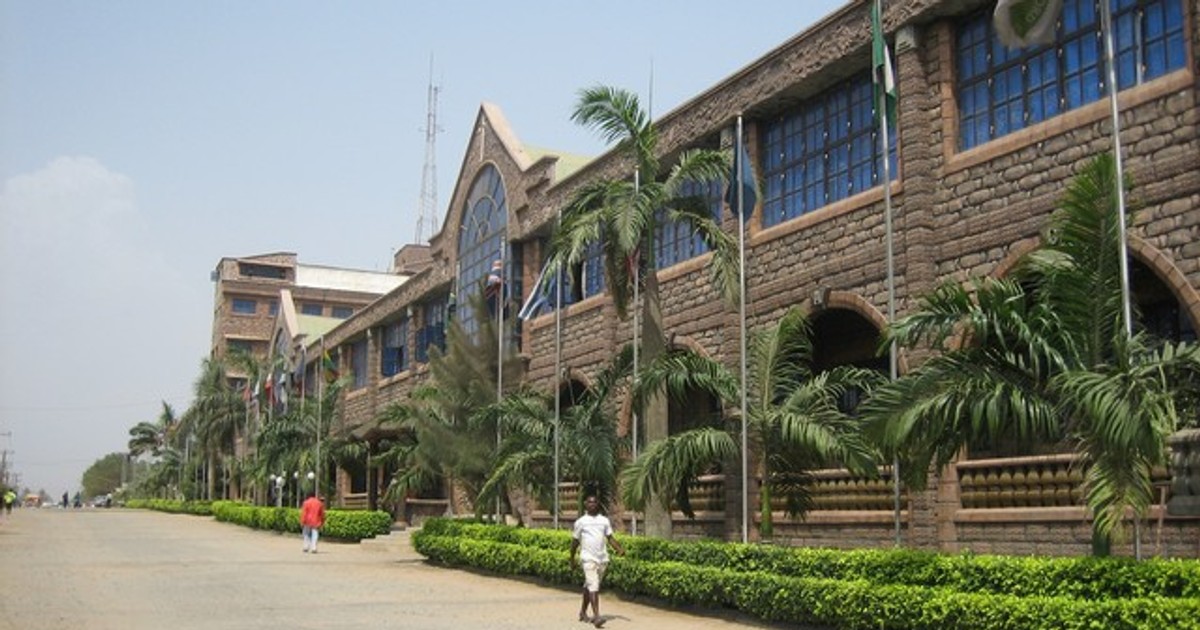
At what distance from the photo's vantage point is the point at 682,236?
1055 inches

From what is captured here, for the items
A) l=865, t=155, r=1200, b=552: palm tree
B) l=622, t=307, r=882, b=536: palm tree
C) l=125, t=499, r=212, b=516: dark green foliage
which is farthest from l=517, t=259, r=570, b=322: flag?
l=125, t=499, r=212, b=516: dark green foliage

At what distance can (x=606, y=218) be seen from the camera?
64.8 ft

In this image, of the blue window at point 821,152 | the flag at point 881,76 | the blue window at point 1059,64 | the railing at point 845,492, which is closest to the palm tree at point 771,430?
the railing at point 845,492

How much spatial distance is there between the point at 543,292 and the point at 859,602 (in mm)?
12081

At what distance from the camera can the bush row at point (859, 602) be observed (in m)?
10.7

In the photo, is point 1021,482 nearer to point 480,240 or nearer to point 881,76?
point 881,76

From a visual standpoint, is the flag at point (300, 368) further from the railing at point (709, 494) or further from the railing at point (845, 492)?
the railing at point (845, 492)

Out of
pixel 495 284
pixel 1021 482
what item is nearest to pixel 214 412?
pixel 495 284

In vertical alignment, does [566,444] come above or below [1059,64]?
Answer: below

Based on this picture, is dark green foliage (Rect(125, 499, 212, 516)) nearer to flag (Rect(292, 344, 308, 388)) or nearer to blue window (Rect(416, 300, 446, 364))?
flag (Rect(292, 344, 308, 388))

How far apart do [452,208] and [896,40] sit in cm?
2367

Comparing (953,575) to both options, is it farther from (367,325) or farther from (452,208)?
(367,325)

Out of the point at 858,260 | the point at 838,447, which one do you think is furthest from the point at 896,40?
the point at 838,447

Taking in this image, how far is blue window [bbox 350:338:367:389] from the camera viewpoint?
5403 centimetres
